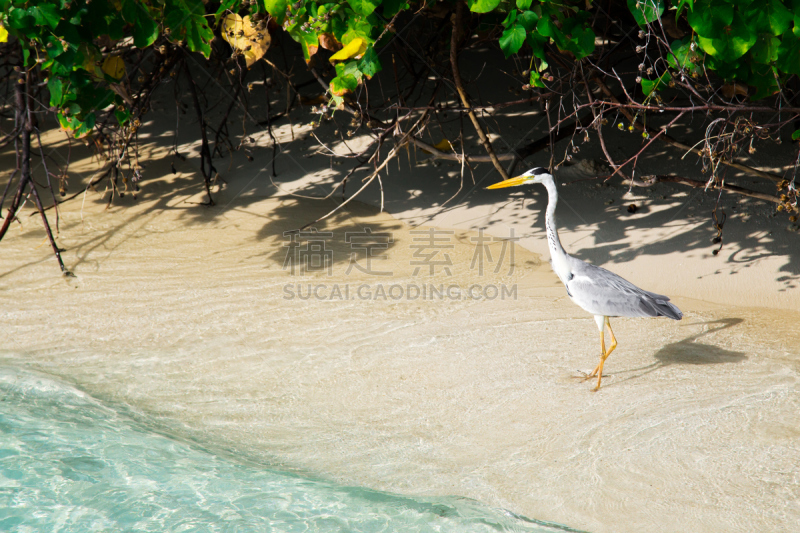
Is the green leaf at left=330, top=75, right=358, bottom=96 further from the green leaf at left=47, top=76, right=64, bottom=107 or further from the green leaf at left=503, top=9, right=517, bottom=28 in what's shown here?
the green leaf at left=47, top=76, right=64, bottom=107

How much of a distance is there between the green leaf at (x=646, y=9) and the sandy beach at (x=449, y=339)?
164cm

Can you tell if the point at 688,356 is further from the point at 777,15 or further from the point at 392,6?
the point at 392,6

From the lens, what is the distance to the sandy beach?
9.66 ft

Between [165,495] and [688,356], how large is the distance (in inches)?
122

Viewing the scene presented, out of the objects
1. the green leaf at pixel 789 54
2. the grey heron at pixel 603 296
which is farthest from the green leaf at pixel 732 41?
the grey heron at pixel 603 296

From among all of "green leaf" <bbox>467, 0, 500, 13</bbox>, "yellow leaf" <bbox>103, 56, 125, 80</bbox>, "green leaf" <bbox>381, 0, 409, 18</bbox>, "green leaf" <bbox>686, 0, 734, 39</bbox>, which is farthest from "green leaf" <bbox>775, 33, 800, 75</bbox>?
"yellow leaf" <bbox>103, 56, 125, 80</bbox>

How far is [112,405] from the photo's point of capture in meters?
3.49

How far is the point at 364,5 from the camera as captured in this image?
366cm

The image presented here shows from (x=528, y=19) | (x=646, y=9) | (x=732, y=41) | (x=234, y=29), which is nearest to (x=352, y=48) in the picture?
(x=234, y=29)

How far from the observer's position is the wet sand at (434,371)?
9.42 ft

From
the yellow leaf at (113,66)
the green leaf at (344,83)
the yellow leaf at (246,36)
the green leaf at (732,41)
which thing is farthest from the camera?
the yellow leaf at (113,66)

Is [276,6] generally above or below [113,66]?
above

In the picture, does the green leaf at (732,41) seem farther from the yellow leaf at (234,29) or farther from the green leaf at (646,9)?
the yellow leaf at (234,29)

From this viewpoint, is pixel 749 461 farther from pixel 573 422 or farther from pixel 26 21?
pixel 26 21
